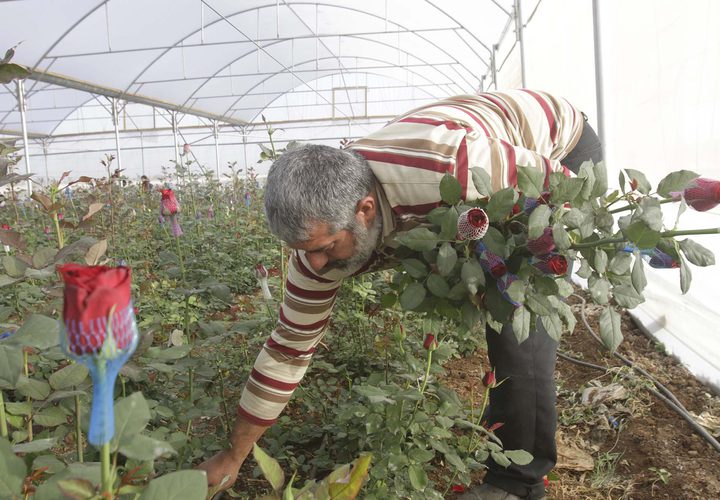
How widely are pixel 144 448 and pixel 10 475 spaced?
0.16 meters

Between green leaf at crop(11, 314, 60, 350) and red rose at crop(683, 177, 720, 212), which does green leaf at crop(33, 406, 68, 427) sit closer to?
green leaf at crop(11, 314, 60, 350)

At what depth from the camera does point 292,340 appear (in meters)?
1.42

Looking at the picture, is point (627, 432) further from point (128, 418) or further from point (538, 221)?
point (128, 418)

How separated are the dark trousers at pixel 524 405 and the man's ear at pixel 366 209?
51cm

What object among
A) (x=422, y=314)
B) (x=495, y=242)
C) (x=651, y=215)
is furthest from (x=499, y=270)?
(x=422, y=314)

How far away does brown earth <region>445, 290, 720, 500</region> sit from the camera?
1.73 meters

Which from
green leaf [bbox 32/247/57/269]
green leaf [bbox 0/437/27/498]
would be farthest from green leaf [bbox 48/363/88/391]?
green leaf [bbox 0/437/27/498]

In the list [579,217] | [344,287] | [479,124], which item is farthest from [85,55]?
[579,217]

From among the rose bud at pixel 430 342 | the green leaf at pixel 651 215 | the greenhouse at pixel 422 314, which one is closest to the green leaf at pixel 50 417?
the greenhouse at pixel 422 314

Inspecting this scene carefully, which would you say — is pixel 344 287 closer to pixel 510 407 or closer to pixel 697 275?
pixel 510 407

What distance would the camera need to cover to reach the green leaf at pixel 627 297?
3.08 feet

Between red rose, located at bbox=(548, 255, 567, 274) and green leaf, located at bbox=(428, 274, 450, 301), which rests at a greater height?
red rose, located at bbox=(548, 255, 567, 274)

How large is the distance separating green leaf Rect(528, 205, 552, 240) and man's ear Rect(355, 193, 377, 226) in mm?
438

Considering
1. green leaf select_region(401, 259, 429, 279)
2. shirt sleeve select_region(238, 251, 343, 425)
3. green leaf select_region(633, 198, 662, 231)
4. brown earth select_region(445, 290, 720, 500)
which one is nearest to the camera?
green leaf select_region(633, 198, 662, 231)
